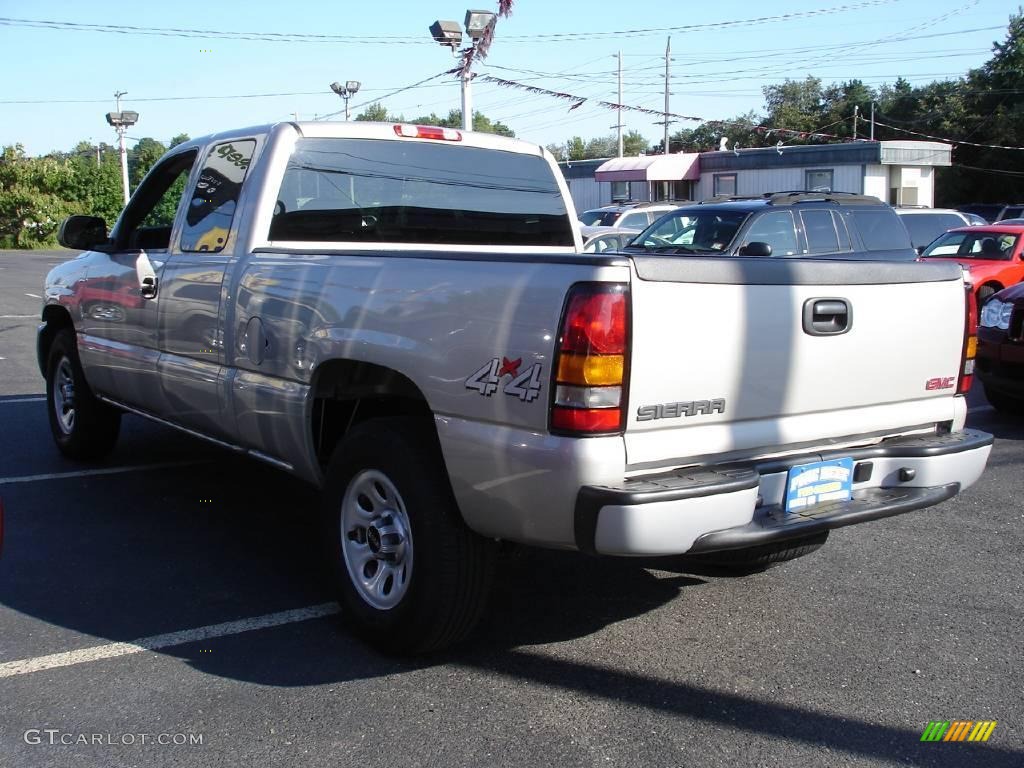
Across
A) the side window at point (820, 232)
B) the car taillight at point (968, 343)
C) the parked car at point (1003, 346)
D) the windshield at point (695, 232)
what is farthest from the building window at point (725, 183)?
the car taillight at point (968, 343)

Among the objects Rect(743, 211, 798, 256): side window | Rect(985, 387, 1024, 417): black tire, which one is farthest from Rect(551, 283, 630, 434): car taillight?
Rect(743, 211, 798, 256): side window

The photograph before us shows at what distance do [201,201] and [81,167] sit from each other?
4326cm

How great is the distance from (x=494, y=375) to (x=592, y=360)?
365 mm

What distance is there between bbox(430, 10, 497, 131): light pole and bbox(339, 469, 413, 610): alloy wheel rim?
1245cm

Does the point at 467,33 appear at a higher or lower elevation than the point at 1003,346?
higher

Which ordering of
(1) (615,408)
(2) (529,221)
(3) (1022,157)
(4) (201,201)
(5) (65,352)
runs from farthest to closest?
1. (3) (1022,157)
2. (5) (65,352)
3. (2) (529,221)
4. (4) (201,201)
5. (1) (615,408)

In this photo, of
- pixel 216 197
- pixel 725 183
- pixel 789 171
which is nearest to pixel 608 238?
pixel 216 197

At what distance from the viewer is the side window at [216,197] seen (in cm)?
501

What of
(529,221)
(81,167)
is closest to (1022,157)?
(81,167)

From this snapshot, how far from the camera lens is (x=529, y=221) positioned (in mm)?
5730

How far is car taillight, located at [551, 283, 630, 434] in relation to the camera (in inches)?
125

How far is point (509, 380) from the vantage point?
3.35 metres

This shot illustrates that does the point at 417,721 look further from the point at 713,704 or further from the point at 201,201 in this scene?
the point at 201,201

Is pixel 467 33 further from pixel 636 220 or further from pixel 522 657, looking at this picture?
pixel 522 657
